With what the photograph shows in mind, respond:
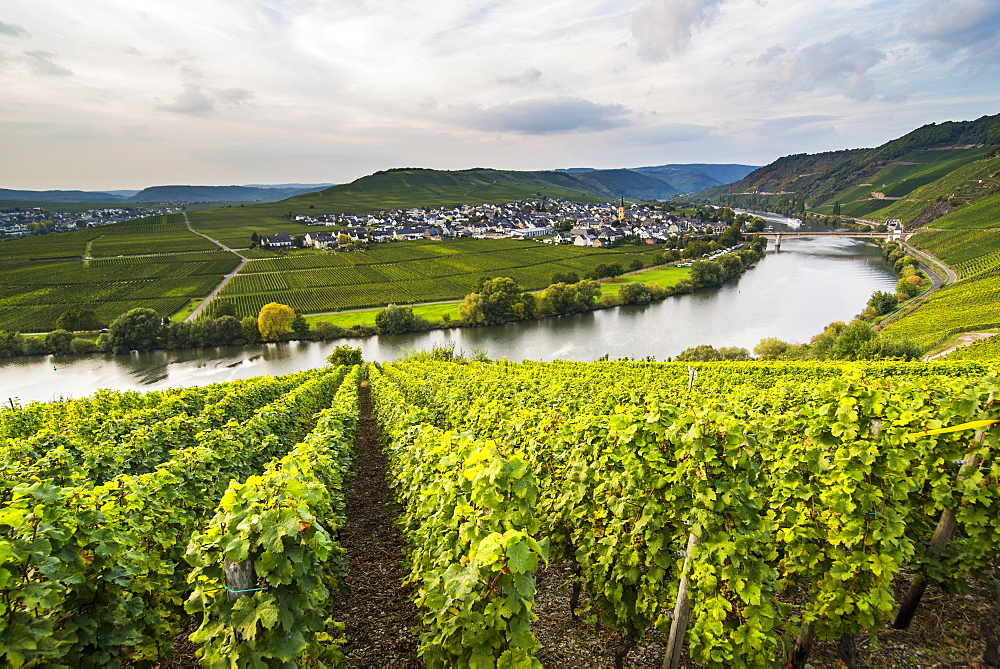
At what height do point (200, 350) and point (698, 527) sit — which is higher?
point (698, 527)

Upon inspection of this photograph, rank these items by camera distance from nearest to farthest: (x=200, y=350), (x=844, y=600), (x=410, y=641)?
(x=844, y=600), (x=410, y=641), (x=200, y=350)

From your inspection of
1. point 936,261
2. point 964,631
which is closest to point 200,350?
point 964,631

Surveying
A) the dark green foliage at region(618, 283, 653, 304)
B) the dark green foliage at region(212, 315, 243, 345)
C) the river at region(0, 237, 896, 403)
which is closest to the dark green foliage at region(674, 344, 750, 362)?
the river at region(0, 237, 896, 403)

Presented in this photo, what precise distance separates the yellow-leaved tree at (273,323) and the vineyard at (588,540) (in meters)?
54.2

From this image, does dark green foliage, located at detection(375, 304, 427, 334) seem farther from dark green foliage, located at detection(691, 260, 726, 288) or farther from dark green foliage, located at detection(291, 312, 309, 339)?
dark green foliage, located at detection(691, 260, 726, 288)

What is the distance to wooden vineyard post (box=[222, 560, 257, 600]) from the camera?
2.81 m

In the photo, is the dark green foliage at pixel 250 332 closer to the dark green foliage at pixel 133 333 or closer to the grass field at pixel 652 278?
the dark green foliage at pixel 133 333

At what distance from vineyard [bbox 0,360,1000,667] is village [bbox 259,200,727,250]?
111548 mm

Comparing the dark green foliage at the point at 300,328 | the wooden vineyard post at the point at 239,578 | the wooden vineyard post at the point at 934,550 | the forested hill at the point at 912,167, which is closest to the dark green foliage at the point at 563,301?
the dark green foliage at the point at 300,328

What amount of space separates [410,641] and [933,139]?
28268 cm

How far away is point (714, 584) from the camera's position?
352 centimetres

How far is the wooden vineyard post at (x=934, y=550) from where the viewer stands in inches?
167

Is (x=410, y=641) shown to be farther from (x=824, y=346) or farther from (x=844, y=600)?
(x=824, y=346)

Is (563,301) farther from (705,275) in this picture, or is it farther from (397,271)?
(397,271)
